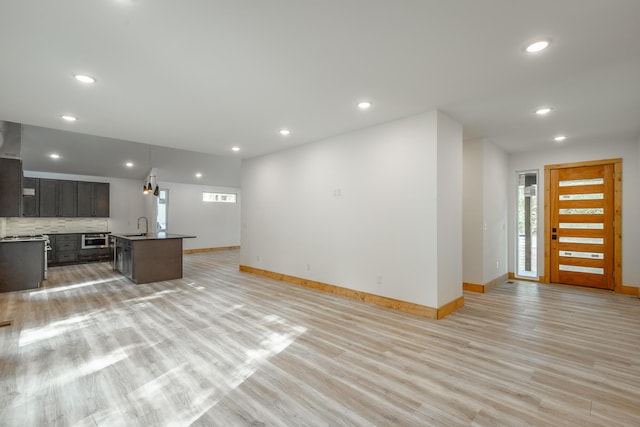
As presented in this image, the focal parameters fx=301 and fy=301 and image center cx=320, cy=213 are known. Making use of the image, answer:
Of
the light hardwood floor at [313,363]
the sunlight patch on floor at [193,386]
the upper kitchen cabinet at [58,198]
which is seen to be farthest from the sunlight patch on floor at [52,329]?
the upper kitchen cabinet at [58,198]

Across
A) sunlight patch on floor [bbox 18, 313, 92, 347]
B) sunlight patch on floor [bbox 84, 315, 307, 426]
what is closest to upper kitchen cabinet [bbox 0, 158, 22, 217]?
sunlight patch on floor [bbox 18, 313, 92, 347]

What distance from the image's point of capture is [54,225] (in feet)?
28.1

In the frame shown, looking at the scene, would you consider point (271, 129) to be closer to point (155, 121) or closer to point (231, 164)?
point (155, 121)

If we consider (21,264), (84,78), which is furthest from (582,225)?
(21,264)

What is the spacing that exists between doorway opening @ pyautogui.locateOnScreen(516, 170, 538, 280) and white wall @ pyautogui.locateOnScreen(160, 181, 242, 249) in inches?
327

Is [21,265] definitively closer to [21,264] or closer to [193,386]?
[21,264]

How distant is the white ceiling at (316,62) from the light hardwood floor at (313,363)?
2674 millimetres

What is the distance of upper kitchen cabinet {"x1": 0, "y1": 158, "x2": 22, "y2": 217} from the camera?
16.8 ft

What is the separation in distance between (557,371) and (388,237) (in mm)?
2265

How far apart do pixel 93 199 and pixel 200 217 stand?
3257 millimetres

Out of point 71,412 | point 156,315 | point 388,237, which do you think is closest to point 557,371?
point 388,237

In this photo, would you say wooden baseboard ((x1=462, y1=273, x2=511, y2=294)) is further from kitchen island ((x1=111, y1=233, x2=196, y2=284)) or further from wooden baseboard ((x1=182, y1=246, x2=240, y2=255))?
wooden baseboard ((x1=182, y1=246, x2=240, y2=255))

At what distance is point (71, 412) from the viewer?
2004 millimetres

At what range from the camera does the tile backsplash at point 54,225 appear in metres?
8.16
